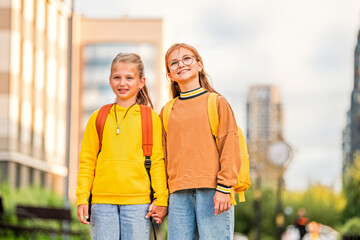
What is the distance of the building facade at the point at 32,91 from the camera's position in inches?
1474

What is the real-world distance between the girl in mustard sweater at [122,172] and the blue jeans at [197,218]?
83 mm

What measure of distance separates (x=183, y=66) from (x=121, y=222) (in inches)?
43.8

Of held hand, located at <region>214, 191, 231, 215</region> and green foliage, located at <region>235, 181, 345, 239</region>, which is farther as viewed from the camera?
green foliage, located at <region>235, 181, 345, 239</region>

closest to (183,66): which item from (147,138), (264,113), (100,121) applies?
(147,138)

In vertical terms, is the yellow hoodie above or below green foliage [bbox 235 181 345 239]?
above

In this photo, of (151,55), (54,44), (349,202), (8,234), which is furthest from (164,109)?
(151,55)

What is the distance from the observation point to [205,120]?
478 cm

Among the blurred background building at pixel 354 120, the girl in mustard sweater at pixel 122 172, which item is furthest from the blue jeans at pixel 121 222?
the blurred background building at pixel 354 120

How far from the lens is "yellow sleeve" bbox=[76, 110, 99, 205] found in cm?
475

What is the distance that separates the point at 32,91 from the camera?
41.9m

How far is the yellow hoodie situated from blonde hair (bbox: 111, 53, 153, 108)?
0.51 ft

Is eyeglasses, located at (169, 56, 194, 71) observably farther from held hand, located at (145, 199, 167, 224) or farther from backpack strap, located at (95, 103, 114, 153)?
held hand, located at (145, 199, 167, 224)

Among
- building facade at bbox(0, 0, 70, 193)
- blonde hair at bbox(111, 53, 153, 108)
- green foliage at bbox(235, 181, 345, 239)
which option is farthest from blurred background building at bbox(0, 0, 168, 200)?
blonde hair at bbox(111, 53, 153, 108)

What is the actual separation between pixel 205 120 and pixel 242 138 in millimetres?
320
